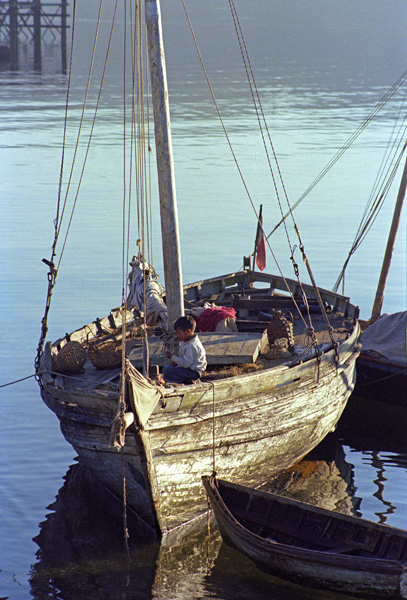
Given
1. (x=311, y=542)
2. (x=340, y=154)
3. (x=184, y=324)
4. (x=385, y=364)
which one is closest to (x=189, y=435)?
(x=184, y=324)

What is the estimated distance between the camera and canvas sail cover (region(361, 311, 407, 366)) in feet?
58.1

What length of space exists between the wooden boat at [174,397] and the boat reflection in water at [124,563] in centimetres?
53

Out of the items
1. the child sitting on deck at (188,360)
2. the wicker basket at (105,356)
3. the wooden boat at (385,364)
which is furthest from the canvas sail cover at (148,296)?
the wooden boat at (385,364)

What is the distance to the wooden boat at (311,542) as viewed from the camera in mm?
10969

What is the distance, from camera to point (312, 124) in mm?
55938

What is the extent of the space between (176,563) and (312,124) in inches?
1852

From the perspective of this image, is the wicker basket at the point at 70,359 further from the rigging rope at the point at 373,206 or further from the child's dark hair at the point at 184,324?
the rigging rope at the point at 373,206

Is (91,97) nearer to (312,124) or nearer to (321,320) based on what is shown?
(312,124)

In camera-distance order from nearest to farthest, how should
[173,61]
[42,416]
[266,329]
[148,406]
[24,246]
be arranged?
[148,406] → [266,329] → [42,416] → [24,246] → [173,61]

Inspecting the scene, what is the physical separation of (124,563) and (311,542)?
8.99 ft

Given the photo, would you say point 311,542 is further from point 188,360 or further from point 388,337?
point 388,337

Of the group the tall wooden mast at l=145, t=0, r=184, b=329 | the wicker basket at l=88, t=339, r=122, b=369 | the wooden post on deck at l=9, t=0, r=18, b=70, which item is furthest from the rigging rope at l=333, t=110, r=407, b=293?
the wooden post on deck at l=9, t=0, r=18, b=70

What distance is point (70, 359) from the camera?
13.7 m

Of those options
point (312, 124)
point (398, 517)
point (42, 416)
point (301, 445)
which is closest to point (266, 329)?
point (301, 445)
